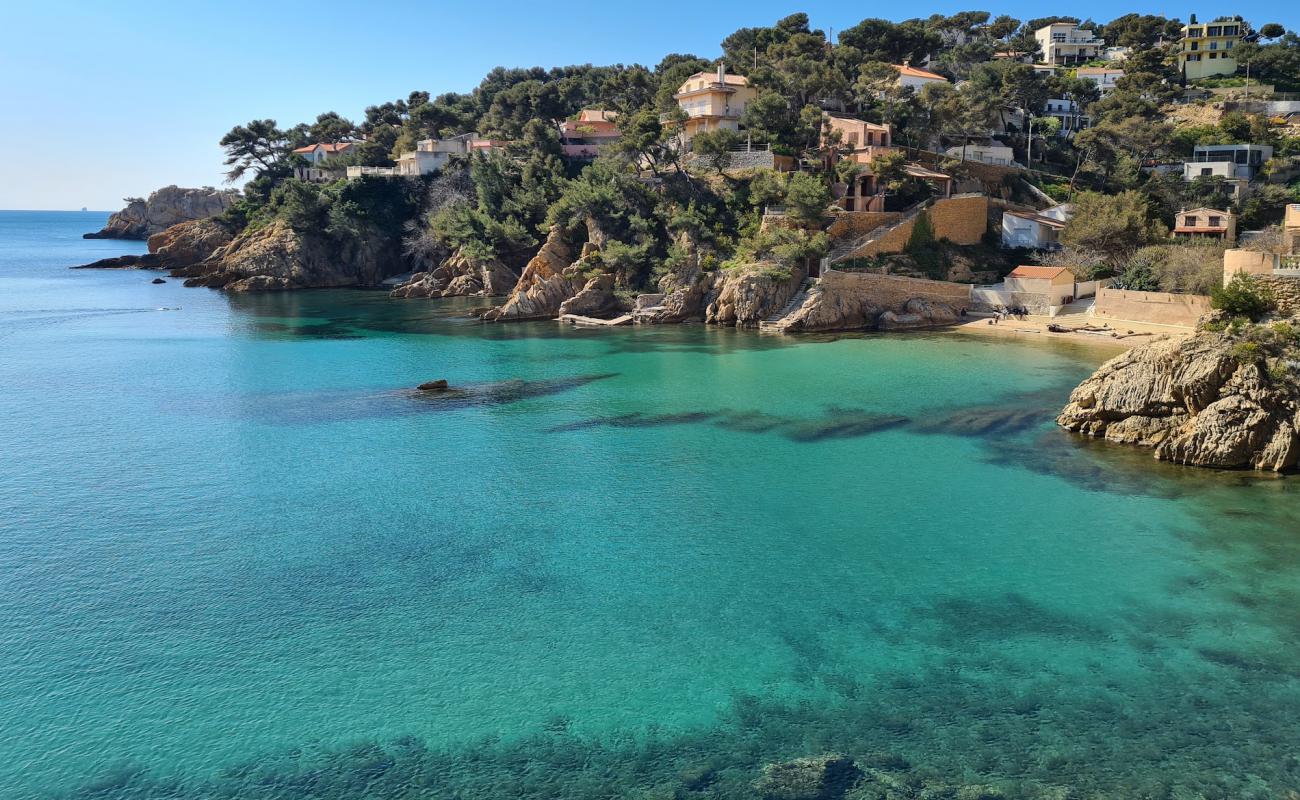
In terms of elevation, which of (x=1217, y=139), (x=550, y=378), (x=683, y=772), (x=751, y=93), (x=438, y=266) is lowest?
(x=683, y=772)

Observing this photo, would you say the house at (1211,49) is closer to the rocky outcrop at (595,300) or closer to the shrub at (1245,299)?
the rocky outcrop at (595,300)

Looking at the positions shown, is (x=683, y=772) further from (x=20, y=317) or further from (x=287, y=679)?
(x=20, y=317)

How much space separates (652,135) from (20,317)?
4704 cm

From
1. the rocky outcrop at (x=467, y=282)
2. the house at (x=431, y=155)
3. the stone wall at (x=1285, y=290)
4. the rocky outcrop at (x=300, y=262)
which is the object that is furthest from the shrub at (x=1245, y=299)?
the rocky outcrop at (x=300, y=262)

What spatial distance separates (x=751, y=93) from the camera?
67062mm

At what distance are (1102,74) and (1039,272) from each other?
5283cm

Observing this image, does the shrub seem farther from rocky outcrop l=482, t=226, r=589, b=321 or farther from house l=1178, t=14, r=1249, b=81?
house l=1178, t=14, r=1249, b=81

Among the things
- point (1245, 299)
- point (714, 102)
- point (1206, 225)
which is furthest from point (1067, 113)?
point (1245, 299)

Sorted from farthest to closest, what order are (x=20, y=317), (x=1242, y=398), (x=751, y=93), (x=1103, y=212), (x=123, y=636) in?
1. (x=751, y=93)
2. (x=20, y=317)
3. (x=1103, y=212)
4. (x=1242, y=398)
5. (x=123, y=636)

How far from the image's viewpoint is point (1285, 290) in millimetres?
29469

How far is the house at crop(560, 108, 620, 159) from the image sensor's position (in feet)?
258

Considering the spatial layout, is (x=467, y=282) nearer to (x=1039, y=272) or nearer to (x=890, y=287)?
(x=890, y=287)

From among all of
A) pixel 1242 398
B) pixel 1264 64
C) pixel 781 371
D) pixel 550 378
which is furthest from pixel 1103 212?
pixel 1264 64

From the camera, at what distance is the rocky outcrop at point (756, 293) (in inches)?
2028
